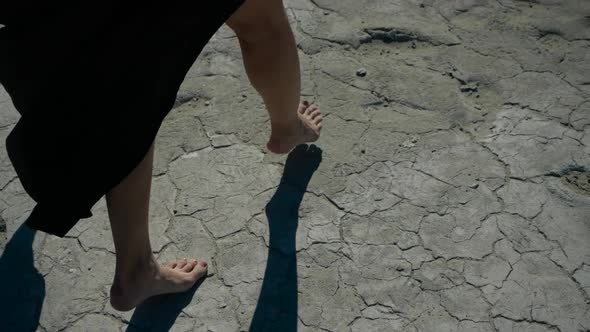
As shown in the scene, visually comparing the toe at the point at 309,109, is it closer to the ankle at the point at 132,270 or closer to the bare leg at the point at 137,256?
the bare leg at the point at 137,256

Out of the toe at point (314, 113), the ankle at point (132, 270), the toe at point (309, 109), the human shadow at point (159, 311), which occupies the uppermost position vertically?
the toe at point (309, 109)

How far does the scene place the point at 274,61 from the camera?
1.76 metres

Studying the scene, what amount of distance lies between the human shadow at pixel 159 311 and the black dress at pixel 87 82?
56 centimetres

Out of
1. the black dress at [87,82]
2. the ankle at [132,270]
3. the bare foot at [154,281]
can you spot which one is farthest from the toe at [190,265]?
Answer: the black dress at [87,82]

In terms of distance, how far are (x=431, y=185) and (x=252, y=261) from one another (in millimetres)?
716

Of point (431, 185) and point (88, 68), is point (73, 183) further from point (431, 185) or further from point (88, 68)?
point (431, 185)

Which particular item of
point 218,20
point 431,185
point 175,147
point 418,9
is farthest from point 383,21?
point 218,20

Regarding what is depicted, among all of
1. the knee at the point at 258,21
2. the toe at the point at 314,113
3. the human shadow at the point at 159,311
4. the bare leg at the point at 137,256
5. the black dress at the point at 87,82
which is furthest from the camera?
the toe at the point at 314,113

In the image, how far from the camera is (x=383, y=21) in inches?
108

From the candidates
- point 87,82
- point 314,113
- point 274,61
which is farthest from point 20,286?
point 314,113

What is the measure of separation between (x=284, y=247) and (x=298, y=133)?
1.36 ft

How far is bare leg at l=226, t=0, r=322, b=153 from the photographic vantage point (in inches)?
64.4

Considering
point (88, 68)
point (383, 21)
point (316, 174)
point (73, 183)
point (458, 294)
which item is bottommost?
point (458, 294)

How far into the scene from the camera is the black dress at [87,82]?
116 centimetres
